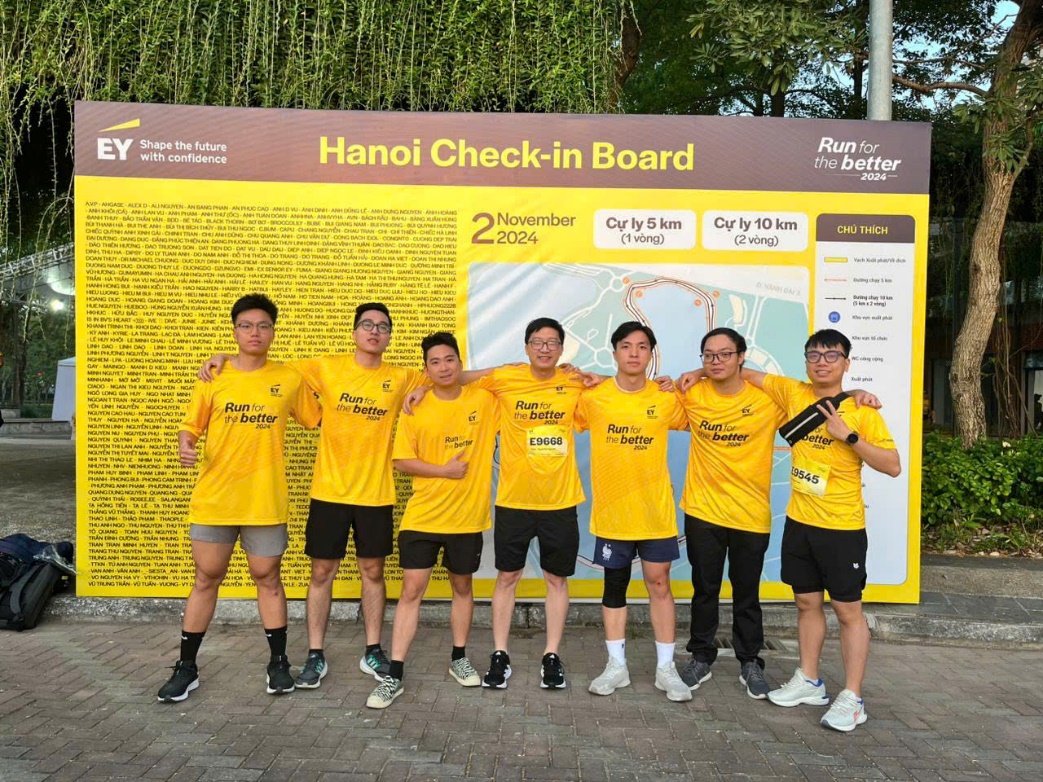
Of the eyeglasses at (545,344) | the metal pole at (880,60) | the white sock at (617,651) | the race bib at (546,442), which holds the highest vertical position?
the metal pole at (880,60)

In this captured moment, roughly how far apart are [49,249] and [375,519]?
4.86 m

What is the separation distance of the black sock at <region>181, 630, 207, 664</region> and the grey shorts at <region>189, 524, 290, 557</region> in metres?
0.52

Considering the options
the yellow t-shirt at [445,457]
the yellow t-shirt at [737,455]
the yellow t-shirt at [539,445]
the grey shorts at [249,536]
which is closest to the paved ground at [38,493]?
the grey shorts at [249,536]

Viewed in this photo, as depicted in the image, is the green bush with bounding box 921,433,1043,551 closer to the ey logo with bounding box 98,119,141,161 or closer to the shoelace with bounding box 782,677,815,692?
the shoelace with bounding box 782,677,815,692

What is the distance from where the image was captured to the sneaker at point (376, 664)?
4.07 metres

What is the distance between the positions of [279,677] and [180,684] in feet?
1.64

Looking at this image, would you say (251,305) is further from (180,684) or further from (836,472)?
(836,472)

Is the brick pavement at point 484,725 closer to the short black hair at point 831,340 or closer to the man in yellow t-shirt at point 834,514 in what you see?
the man in yellow t-shirt at point 834,514

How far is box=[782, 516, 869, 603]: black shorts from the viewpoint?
3705mm

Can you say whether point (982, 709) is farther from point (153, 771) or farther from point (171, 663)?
point (171, 663)

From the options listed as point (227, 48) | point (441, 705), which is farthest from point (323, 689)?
point (227, 48)

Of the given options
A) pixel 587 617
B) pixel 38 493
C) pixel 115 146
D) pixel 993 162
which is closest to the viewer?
pixel 115 146

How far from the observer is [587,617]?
17.2ft

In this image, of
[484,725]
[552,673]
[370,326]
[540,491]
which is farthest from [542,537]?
[370,326]
